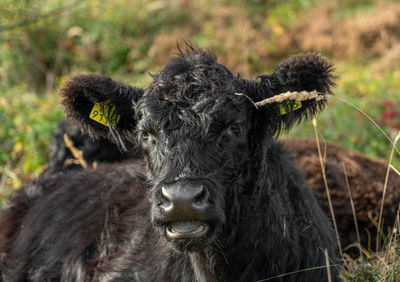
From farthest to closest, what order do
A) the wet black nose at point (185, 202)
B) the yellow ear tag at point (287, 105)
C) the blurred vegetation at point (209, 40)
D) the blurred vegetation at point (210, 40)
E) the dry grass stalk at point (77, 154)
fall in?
the blurred vegetation at point (209, 40)
the blurred vegetation at point (210, 40)
the dry grass stalk at point (77, 154)
the yellow ear tag at point (287, 105)
the wet black nose at point (185, 202)

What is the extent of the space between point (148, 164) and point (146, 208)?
76 cm

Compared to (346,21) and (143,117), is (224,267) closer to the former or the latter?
(143,117)

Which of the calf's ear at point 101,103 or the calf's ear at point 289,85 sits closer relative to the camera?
the calf's ear at point 289,85

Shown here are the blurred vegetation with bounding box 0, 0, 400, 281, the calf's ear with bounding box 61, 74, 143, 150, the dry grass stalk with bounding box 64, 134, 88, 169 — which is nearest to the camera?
the calf's ear with bounding box 61, 74, 143, 150

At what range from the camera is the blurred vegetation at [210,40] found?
33.4ft

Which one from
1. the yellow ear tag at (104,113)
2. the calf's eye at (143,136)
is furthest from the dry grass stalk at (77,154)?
the calf's eye at (143,136)

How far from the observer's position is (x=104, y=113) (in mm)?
3619

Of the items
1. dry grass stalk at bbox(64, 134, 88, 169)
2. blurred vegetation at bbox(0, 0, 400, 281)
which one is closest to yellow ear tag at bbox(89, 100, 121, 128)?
dry grass stalk at bbox(64, 134, 88, 169)

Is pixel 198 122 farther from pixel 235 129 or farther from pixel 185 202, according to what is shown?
pixel 185 202

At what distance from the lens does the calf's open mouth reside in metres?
2.70

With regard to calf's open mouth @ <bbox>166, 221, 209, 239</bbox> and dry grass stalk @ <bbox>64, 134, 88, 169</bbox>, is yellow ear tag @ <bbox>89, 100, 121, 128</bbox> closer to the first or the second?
calf's open mouth @ <bbox>166, 221, 209, 239</bbox>

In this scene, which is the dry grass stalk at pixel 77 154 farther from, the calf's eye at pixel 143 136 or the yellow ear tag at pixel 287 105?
the yellow ear tag at pixel 287 105

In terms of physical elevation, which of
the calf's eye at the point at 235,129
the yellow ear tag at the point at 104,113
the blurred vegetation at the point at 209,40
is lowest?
the calf's eye at the point at 235,129

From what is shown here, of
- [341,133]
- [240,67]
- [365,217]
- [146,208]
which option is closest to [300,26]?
[240,67]
